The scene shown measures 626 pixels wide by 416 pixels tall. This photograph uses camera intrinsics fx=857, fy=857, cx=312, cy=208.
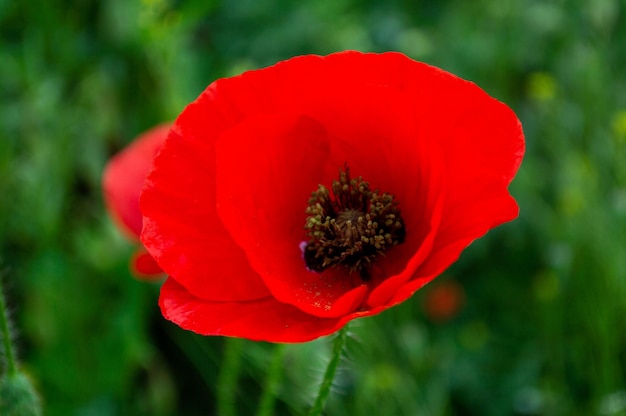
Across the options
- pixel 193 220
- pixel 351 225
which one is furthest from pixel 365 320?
pixel 193 220

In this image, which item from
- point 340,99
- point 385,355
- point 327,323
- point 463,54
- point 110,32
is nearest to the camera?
point 327,323

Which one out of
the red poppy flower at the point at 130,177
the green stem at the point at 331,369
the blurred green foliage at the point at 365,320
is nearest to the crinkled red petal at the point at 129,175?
the red poppy flower at the point at 130,177

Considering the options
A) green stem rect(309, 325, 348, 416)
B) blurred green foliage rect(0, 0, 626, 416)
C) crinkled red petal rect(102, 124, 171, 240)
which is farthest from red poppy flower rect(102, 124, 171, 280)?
green stem rect(309, 325, 348, 416)

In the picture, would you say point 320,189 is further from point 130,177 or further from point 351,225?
point 130,177

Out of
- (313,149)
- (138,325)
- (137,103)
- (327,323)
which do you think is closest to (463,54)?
(137,103)

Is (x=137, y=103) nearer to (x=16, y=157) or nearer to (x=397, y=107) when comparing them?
(x=16, y=157)

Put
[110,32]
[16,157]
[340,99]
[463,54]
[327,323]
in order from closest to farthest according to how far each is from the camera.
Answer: [327,323] < [340,99] < [16,157] < [463,54] < [110,32]

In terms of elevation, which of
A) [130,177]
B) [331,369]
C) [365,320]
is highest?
[331,369]

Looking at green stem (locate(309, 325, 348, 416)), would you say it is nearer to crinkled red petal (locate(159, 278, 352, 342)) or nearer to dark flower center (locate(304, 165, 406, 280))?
crinkled red petal (locate(159, 278, 352, 342))
